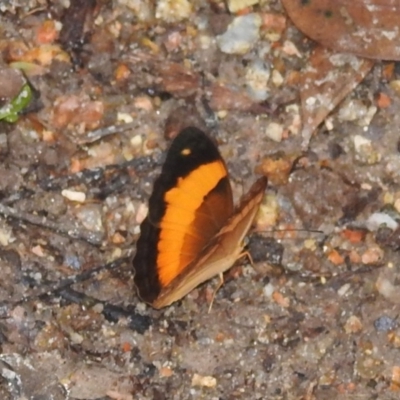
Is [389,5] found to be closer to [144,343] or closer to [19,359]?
[144,343]

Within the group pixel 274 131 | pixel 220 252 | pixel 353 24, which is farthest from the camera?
pixel 274 131

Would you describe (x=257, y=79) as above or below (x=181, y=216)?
above

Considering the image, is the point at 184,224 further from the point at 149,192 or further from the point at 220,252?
the point at 149,192

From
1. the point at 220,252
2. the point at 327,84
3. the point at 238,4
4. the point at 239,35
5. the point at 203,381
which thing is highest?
the point at 238,4

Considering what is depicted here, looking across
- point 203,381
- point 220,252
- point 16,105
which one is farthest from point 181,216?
point 16,105

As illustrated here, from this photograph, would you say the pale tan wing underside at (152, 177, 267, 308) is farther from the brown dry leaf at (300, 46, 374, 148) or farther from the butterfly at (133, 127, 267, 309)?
the brown dry leaf at (300, 46, 374, 148)

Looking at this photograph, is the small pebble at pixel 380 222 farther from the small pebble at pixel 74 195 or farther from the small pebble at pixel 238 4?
the small pebble at pixel 74 195

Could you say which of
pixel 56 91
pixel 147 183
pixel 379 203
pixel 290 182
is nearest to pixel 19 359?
pixel 147 183
